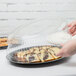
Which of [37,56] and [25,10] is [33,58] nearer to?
[37,56]

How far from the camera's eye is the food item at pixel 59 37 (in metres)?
0.92

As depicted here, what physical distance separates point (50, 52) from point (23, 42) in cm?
26

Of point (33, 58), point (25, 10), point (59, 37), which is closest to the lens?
point (33, 58)

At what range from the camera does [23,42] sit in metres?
0.97

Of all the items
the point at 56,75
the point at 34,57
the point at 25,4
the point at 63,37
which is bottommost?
the point at 56,75

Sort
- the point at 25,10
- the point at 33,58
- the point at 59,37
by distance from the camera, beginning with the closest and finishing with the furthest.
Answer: the point at 33,58 → the point at 59,37 → the point at 25,10

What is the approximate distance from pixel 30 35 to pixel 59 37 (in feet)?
0.72

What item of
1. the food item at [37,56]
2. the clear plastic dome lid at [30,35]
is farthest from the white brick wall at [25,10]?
the food item at [37,56]

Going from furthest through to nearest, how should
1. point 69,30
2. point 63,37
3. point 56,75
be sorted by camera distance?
1. point 69,30
2. point 63,37
3. point 56,75

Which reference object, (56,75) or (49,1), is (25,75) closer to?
(56,75)

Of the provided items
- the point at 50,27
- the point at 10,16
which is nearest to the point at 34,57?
the point at 50,27

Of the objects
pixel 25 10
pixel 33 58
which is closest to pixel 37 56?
pixel 33 58

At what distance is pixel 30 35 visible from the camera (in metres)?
1.06

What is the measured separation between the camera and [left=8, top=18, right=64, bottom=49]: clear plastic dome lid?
→ 3.05 ft
